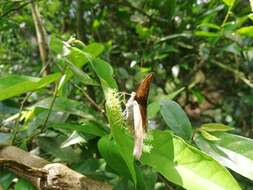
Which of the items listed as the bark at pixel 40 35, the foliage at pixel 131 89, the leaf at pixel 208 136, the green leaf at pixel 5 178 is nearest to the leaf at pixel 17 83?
the foliage at pixel 131 89

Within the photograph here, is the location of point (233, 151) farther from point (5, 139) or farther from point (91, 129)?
point (5, 139)

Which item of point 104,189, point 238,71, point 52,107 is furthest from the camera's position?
point 238,71

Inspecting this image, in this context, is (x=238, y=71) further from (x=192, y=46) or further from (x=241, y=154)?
(x=241, y=154)

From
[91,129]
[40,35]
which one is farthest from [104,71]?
[40,35]

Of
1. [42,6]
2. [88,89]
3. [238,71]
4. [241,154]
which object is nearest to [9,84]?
[241,154]

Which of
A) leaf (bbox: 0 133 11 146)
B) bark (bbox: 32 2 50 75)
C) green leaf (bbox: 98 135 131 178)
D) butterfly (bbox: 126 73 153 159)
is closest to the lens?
butterfly (bbox: 126 73 153 159)

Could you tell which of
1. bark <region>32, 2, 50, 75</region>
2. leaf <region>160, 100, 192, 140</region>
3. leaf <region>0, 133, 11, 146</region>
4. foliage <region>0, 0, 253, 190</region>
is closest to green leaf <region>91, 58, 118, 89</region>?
foliage <region>0, 0, 253, 190</region>

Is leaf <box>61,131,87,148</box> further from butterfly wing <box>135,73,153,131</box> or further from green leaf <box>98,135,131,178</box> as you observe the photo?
butterfly wing <box>135,73,153,131</box>
